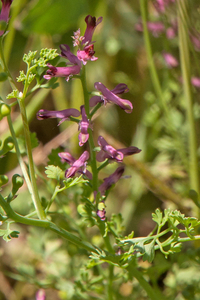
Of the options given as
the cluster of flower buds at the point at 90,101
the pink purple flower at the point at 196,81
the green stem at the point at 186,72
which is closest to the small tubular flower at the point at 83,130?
the cluster of flower buds at the point at 90,101

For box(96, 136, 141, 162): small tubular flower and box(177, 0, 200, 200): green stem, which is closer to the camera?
box(96, 136, 141, 162): small tubular flower

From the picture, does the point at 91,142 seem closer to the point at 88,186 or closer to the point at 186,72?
the point at 88,186

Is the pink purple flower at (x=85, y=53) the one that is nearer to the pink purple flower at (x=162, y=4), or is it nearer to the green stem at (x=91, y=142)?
the green stem at (x=91, y=142)

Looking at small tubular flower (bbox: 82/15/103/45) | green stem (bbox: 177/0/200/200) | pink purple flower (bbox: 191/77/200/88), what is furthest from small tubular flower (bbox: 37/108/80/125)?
pink purple flower (bbox: 191/77/200/88)

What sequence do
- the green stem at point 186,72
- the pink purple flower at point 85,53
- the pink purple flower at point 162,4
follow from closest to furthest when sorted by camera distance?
the pink purple flower at point 85,53
the green stem at point 186,72
the pink purple flower at point 162,4

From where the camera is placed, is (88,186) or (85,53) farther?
(88,186)

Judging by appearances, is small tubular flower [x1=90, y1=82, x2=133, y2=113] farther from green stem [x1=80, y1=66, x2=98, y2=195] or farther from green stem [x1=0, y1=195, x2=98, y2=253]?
green stem [x1=0, y1=195, x2=98, y2=253]

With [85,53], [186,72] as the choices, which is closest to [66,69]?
[85,53]

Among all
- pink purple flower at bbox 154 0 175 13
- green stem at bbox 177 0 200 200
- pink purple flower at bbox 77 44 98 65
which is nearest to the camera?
pink purple flower at bbox 77 44 98 65

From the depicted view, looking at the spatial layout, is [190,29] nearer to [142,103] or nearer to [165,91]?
[165,91]
